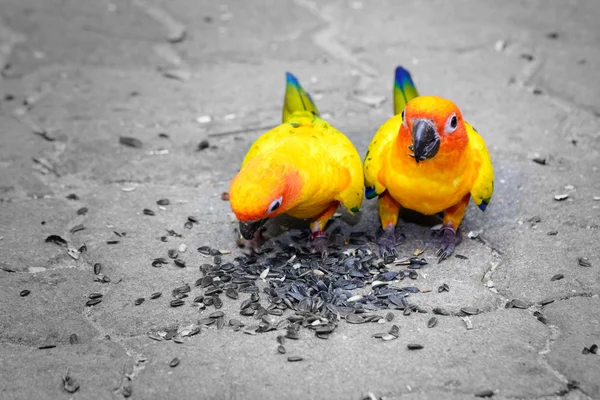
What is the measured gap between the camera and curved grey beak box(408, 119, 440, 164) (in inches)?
139

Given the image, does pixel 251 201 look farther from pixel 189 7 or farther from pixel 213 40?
pixel 189 7

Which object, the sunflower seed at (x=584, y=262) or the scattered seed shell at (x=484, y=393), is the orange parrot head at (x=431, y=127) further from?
the scattered seed shell at (x=484, y=393)

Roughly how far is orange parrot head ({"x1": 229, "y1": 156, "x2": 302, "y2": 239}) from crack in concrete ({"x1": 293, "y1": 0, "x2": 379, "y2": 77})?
2843 mm

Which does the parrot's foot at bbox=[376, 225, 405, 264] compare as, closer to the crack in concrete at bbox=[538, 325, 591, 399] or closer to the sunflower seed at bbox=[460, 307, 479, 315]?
the sunflower seed at bbox=[460, 307, 479, 315]

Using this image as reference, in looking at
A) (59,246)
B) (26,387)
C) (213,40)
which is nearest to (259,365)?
(26,387)

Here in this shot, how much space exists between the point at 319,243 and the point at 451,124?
1052mm

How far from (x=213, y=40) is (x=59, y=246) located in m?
3.42

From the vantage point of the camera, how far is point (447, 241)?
13.4ft

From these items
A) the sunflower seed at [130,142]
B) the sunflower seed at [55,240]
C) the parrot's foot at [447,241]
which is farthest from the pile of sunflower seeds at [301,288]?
the sunflower seed at [130,142]

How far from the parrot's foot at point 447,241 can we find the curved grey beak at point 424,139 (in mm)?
676

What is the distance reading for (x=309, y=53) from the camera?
6.54 m

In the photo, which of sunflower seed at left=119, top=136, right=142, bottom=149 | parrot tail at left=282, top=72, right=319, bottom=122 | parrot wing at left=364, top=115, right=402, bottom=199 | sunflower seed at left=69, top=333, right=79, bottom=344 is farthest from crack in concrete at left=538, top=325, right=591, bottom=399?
sunflower seed at left=119, top=136, right=142, bottom=149

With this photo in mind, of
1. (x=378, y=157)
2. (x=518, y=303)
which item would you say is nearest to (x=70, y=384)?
(x=378, y=157)

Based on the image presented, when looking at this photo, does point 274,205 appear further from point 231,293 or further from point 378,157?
point 378,157
